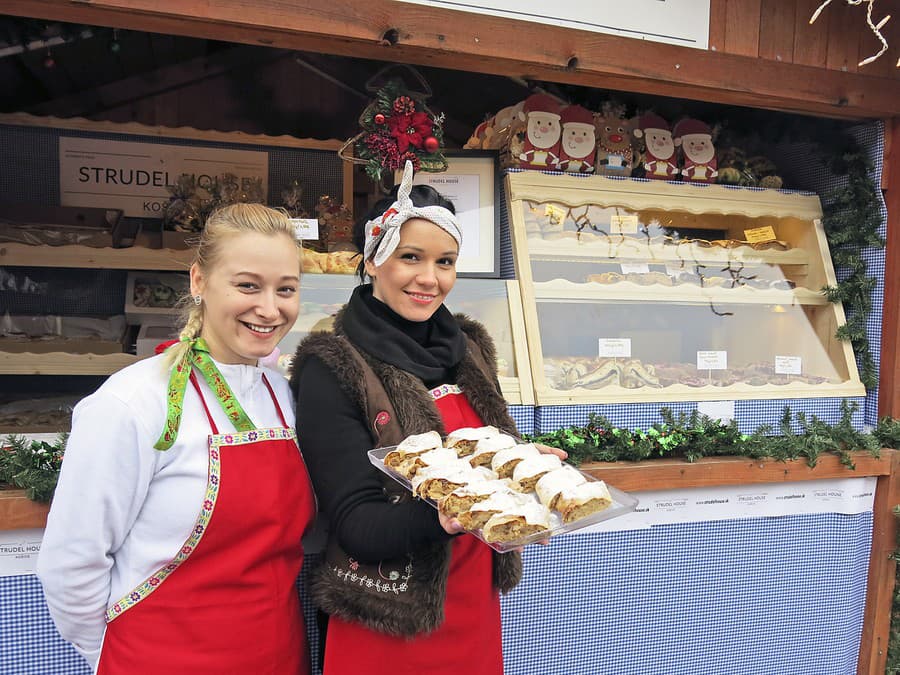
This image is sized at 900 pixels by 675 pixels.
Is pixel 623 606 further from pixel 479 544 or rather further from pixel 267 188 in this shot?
pixel 267 188

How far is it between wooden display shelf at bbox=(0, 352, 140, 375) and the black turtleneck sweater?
219 cm

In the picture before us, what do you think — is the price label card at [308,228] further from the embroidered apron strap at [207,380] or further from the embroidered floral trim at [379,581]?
the embroidered floral trim at [379,581]

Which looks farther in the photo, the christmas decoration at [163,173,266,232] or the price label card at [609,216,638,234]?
the christmas decoration at [163,173,266,232]

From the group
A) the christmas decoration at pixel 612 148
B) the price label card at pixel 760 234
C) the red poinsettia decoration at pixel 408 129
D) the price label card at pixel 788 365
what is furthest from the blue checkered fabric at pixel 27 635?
the price label card at pixel 760 234

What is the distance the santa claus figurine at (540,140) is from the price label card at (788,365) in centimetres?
146

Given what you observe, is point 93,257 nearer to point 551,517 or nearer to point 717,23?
point 551,517

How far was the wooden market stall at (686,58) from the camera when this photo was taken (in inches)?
80.1

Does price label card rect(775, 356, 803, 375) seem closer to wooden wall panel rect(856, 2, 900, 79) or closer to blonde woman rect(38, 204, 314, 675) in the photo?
wooden wall panel rect(856, 2, 900, 79)

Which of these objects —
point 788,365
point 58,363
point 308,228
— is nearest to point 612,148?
point 788,365

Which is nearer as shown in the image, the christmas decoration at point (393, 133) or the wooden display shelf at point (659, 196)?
the christmas decoration at point (393, 133)

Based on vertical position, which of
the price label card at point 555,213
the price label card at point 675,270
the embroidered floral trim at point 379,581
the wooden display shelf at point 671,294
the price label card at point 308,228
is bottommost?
the embroidered floral trim at point 379,581

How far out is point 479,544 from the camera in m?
1.70

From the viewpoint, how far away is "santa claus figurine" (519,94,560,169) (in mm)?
3010

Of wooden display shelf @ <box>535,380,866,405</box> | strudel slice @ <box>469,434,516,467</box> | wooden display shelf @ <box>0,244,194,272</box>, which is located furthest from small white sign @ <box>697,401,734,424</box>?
wooden display shelf @ <box>0,244,194,272</box>
